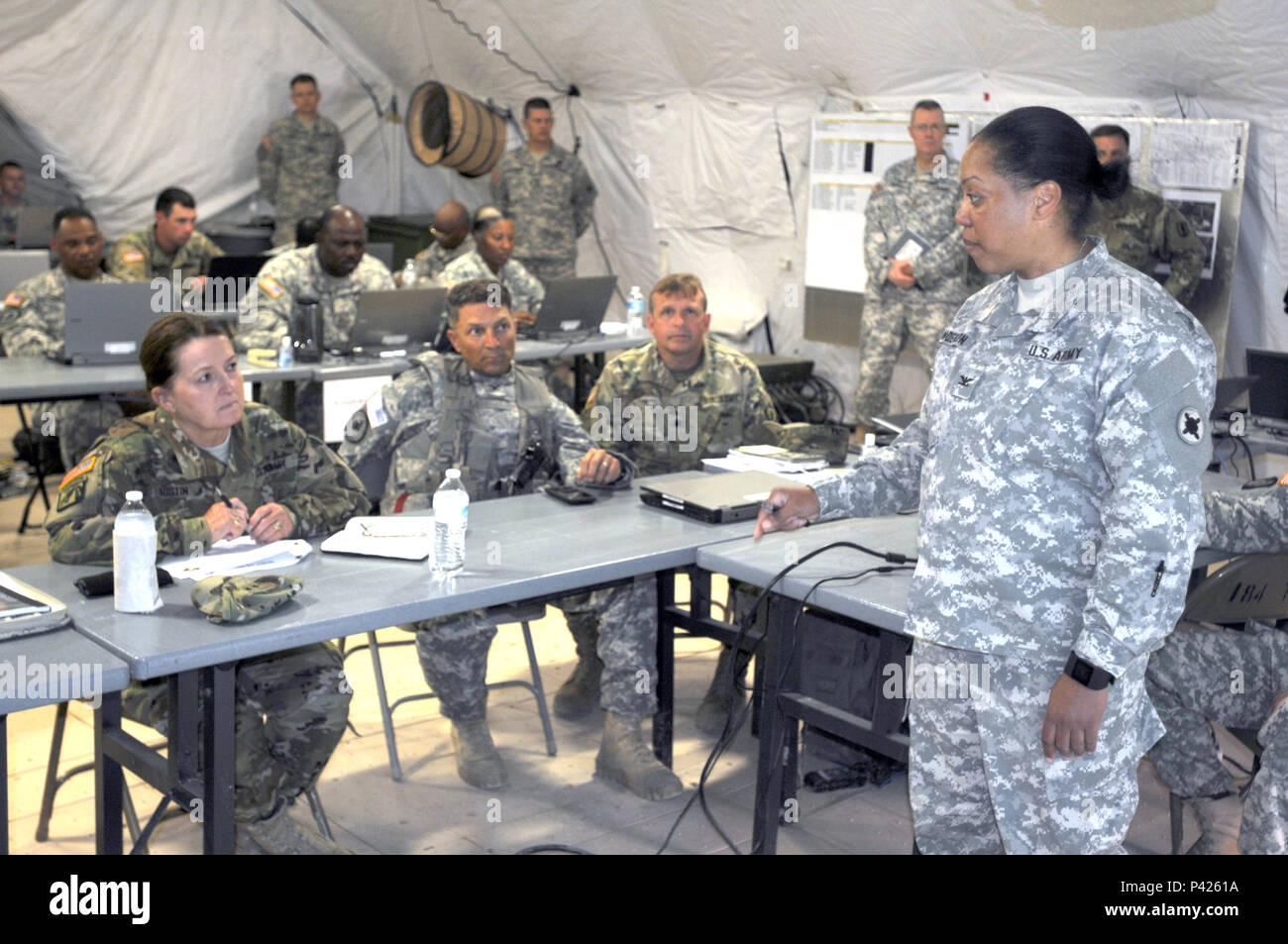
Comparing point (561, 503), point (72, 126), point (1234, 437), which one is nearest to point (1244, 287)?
point (1234, 437)

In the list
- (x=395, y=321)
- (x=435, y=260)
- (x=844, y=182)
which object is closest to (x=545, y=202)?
(x=435, y=260)

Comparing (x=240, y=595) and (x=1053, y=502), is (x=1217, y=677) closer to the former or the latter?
(x=1053, y=502)

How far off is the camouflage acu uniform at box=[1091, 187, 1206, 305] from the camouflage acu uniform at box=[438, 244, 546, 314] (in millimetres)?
2741

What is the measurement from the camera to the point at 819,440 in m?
3.86

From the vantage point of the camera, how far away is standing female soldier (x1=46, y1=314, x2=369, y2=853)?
2.78m

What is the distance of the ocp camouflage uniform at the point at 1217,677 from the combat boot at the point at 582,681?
1.72m

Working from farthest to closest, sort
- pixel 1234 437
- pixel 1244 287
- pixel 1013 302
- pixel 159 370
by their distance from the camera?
pixel 1244 287 → pixel 1234 437 → pixel 159 370 → pixel 1013 302

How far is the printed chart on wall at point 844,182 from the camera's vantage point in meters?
7.78

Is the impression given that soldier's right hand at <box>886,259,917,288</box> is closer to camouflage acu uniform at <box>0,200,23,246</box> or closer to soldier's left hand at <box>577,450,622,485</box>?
soldier's left hand at <box>577,450,622,485</box>

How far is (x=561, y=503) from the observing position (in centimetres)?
340

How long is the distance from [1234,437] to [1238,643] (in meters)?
2.15

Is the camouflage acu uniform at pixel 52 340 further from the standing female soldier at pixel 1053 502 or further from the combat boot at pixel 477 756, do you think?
the standing female soldier at pixel 1053 502

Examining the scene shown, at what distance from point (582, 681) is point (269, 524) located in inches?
60.0

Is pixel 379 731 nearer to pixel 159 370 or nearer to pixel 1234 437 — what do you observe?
pixel 159 370
